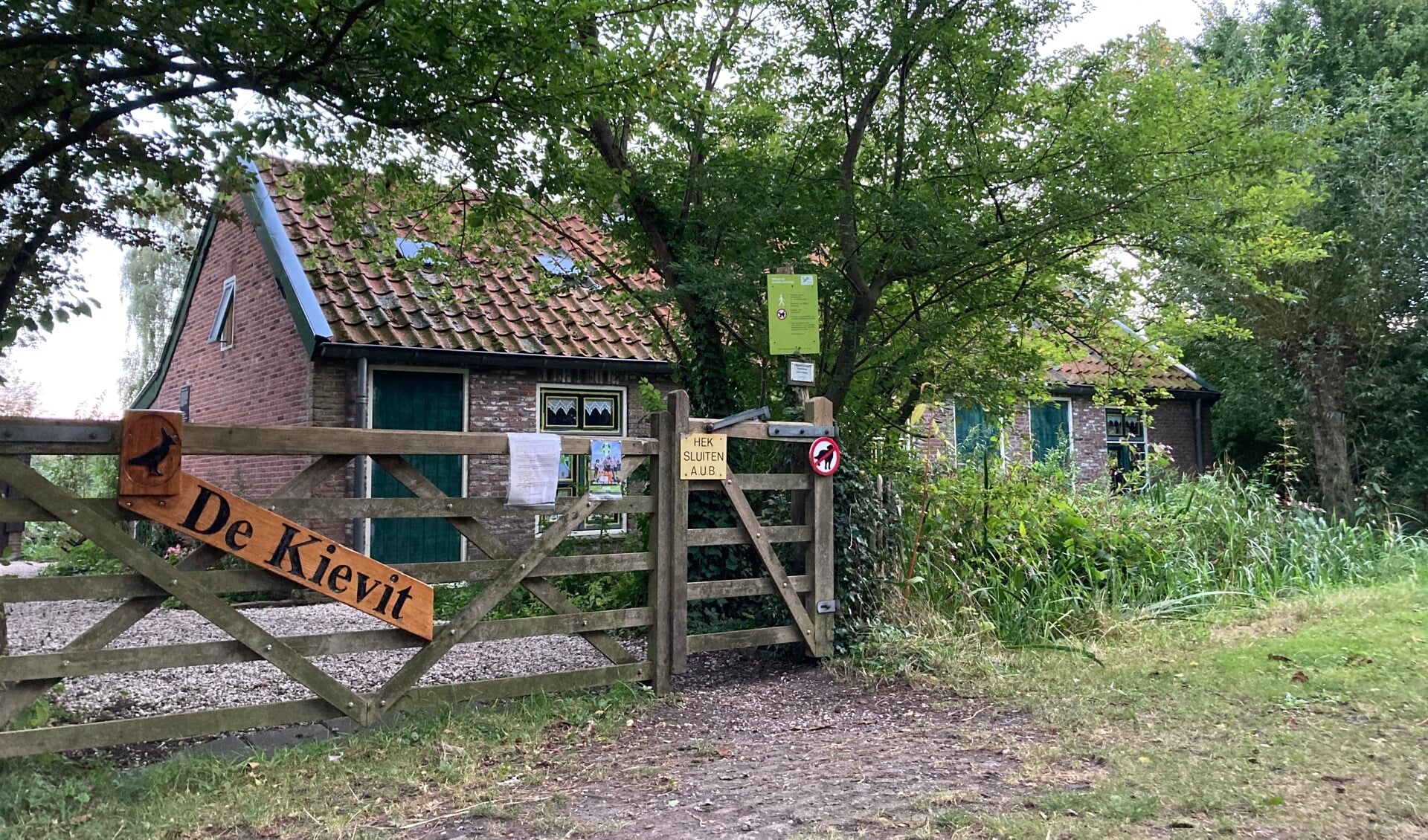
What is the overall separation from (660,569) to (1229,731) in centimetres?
320

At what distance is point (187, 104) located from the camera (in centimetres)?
576

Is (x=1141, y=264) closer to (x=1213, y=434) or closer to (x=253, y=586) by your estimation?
(x=253, y=586)

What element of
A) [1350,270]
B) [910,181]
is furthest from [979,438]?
[1350,270]

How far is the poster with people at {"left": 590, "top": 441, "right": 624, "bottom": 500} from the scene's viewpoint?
5762 millimetres

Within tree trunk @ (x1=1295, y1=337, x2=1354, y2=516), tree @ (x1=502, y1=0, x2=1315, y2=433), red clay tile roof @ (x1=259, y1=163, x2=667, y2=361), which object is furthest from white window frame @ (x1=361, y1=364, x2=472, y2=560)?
tree trunk @ (x1=1295, y1=337, x2=1354, y2=516)

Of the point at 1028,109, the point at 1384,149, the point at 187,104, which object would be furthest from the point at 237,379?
the point at 1384,149

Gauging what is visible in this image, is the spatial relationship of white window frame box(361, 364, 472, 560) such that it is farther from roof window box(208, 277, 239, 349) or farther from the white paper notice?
the white paper notice

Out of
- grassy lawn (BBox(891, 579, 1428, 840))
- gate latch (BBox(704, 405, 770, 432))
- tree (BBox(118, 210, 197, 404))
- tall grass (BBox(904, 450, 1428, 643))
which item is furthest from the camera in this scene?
tree (BBox(118, 210, 197, 404))

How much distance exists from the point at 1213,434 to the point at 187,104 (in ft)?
68.3

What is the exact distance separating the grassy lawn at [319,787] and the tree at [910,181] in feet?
11.7

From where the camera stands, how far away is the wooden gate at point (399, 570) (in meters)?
4.26

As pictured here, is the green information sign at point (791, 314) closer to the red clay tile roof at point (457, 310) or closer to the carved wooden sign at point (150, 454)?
the carved wooden sign at point (150, 454)

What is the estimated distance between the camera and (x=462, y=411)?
12.5m

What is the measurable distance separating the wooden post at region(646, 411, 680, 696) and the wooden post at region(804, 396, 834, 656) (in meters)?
1.17
